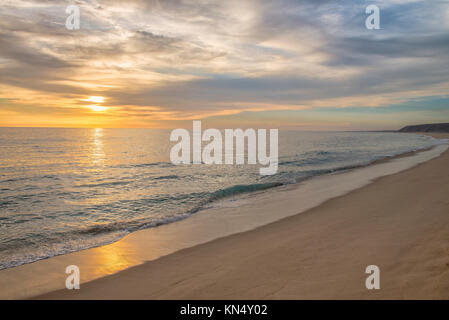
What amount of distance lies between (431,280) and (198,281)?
3.78 meters

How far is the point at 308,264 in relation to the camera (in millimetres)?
5270

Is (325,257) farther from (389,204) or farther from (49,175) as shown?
(49,175)

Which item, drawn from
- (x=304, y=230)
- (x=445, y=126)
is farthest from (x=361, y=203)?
(x=445, y=126)

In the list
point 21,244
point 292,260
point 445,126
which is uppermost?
point 445,126

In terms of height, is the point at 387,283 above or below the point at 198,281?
above

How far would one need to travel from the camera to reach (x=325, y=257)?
555 cm

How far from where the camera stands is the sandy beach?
4.29 m

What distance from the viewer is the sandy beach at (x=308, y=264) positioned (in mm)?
4293
